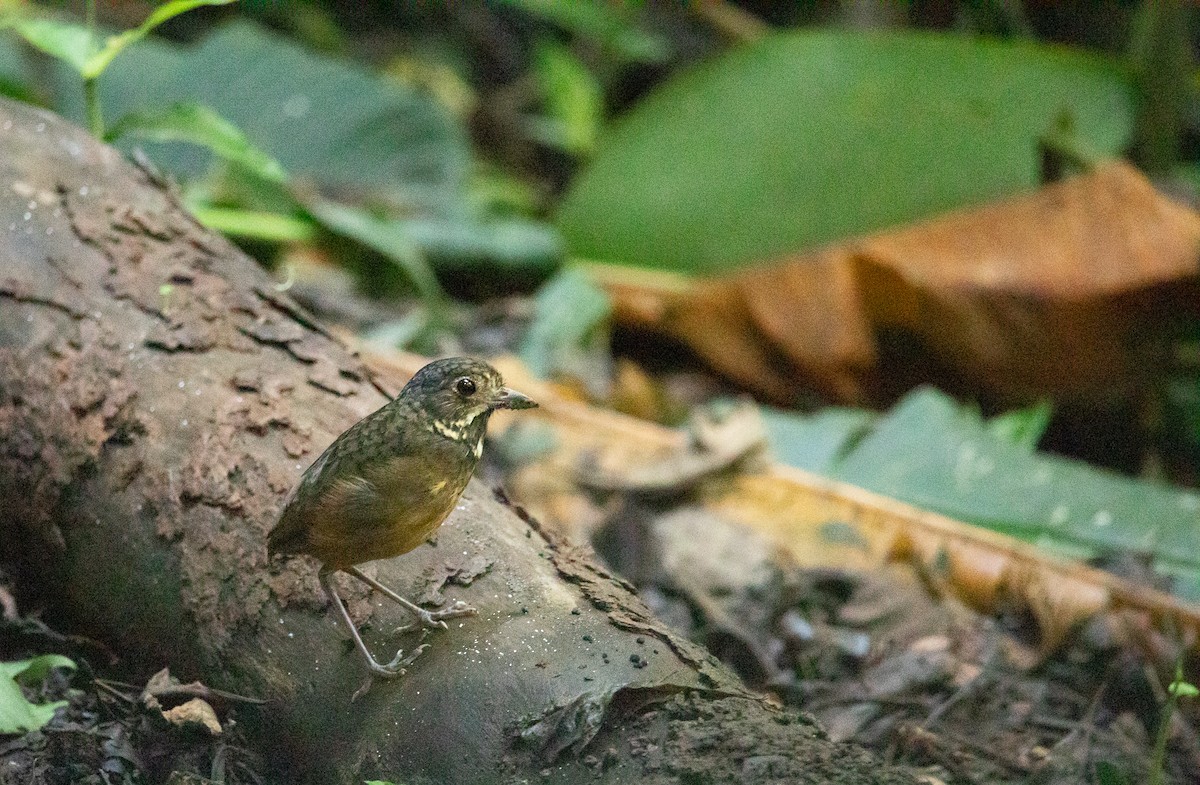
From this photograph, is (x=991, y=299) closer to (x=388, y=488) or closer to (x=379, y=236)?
(x=379, y=236)

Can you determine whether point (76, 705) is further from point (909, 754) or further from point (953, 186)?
point (953, 186)

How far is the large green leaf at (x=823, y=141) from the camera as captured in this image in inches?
244

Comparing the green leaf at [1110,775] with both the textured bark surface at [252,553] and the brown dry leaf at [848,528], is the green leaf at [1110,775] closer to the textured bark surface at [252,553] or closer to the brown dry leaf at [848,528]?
the brown dry leaf at [848,528]

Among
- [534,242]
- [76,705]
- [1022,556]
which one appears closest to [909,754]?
[1022,556]

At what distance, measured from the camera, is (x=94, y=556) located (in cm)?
267

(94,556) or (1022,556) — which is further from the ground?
(94,556)

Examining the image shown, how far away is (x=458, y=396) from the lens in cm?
244

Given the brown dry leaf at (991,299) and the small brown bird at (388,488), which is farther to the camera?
the brown dry leaf at (991,299)


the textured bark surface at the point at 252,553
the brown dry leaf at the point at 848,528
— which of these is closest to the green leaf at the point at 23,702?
the textured bark surface at the point at 252,553

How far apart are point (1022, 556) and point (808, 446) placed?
118cm

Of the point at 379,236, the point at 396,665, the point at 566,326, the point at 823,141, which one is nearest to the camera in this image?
the point at 396,665

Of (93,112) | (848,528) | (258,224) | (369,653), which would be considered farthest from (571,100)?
(369,653)

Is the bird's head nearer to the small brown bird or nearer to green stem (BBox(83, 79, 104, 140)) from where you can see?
the small brown bird

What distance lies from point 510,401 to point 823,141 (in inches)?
181
